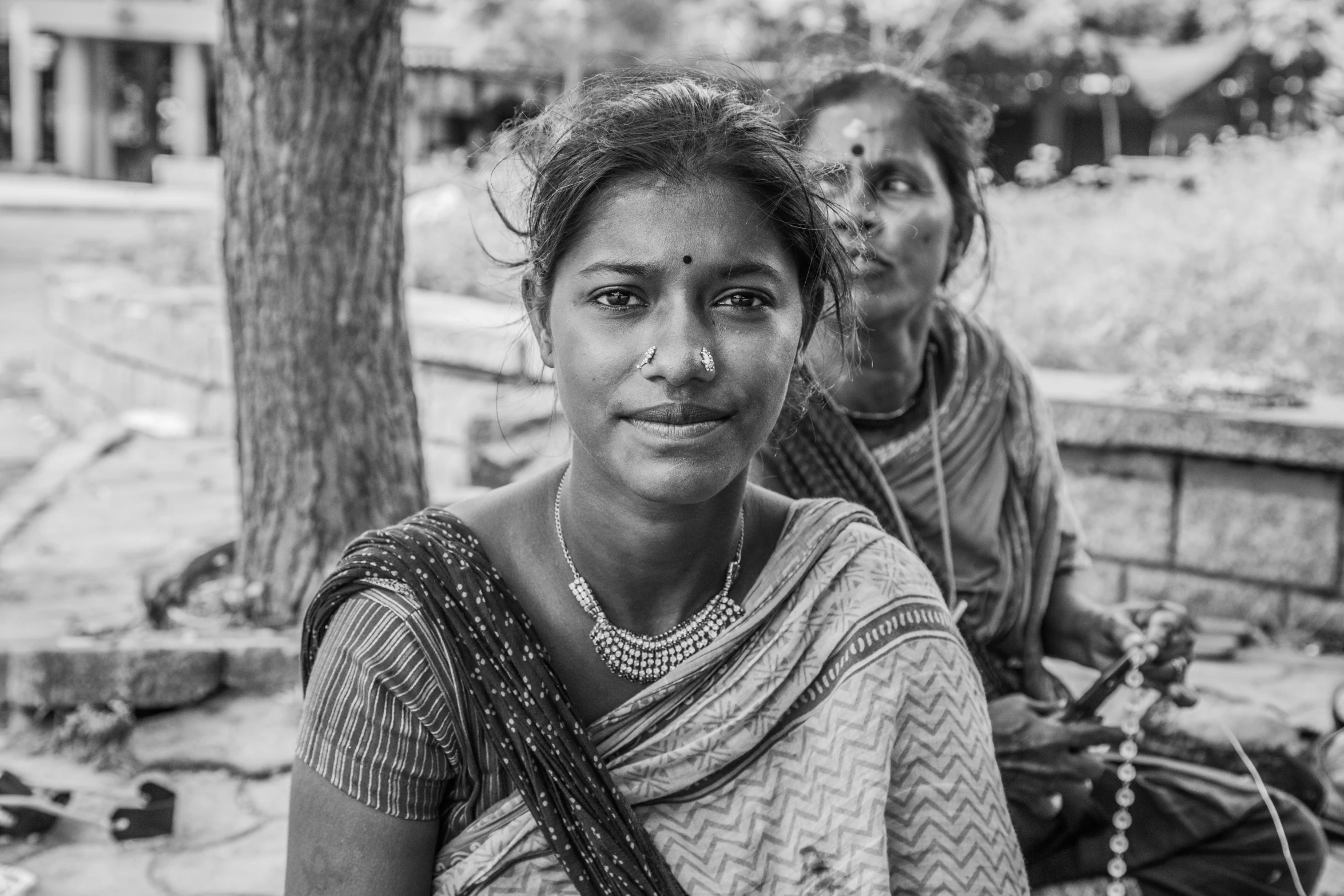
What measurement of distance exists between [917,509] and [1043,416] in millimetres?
373

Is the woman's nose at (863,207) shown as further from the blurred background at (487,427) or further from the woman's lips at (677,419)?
the woman's lips at (677,419)

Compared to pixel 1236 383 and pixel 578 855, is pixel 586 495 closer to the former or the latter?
pixel 578 855

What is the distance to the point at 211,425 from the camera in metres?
8.47

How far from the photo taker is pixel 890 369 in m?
2.67

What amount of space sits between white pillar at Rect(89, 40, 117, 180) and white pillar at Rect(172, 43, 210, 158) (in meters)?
1.58

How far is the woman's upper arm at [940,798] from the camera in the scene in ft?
5.67

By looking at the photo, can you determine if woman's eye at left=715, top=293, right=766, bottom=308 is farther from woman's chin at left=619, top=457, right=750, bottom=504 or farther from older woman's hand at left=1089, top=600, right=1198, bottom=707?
older woman's hand at left=1089, top=600, right=1198, bottom=707

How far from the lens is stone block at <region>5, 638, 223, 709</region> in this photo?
3746 mm

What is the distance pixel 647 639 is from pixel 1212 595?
11.6ft

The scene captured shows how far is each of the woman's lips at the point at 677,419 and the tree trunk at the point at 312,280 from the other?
257cm

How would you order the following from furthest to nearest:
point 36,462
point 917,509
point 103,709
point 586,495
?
point 36,462
point 103,709
point 917,509
point 586,495

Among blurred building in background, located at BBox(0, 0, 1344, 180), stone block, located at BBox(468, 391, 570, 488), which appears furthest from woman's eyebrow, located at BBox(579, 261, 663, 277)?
blurred building in background, located at BBox(0, 0, 1344, 180)

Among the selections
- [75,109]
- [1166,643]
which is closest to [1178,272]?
[1166,643]

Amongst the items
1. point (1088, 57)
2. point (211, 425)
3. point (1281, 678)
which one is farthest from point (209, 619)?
point (1088, 57)
